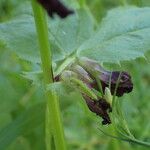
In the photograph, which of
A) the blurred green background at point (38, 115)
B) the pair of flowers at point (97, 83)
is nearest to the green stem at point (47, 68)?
the pair of flowers at point (97, 83)

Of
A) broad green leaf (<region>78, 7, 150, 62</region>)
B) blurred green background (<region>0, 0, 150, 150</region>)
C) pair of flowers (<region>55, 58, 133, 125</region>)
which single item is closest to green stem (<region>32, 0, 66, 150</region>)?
pair of flowers (<region>55, 58, 133, 125</region>)

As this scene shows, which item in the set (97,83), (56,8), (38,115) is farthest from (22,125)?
(56,8)

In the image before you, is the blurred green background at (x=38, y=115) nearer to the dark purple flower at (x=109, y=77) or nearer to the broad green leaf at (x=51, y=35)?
the broad green leaf at (x=51, y=35)

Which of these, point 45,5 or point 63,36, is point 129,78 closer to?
point 63,36

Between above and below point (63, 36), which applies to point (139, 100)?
below

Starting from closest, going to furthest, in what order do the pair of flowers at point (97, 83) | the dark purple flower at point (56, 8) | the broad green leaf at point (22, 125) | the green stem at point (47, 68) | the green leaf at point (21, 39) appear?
the dark purple flower at point (56, 8), the green stem at point (47, 68), the pair of flowers at point (97, 83), the green leaf at point (21, 39), the broad green leaf at point (22, 125)

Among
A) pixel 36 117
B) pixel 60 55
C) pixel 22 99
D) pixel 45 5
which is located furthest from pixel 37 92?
pixel 45 5

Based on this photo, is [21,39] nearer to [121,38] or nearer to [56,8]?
[121,38]
